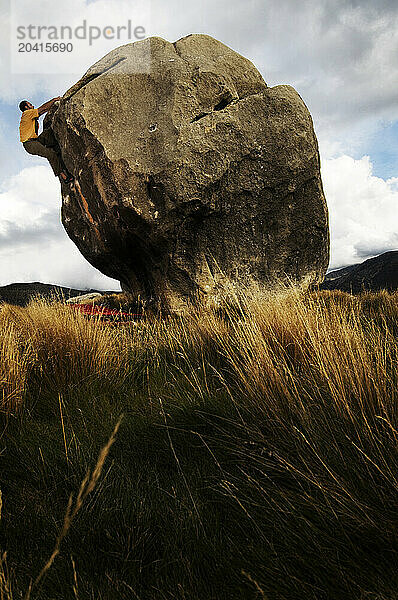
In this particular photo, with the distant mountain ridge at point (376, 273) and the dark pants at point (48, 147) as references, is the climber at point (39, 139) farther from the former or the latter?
the distant mountain ridge at point (376, 273)

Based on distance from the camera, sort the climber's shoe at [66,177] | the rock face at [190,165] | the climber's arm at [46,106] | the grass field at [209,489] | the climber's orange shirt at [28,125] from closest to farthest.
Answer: the grass field at [209,489]
the rock face at [190,165]
the climber's shoe at [66,177]
the climber's arm at [46,106]
the climber's orange shirt at [28,125]

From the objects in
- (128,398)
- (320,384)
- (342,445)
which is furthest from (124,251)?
(342,445)

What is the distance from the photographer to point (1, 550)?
47.9 inches

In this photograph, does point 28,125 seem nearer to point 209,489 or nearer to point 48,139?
point 48,139

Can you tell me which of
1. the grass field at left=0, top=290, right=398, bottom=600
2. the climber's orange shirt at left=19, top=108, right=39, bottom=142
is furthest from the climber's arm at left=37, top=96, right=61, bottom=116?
the grass field at left=0, top=290, right=398, bottom=600

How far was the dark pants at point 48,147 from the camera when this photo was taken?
6801 millimetres

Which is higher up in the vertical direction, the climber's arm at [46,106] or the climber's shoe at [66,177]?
the climber's arm at [46,106]

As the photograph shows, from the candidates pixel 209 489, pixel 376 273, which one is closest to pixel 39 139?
pixel 209 489

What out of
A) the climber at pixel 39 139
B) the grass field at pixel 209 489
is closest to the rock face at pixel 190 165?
the climber at pixel 39 139

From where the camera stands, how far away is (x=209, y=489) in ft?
4.90

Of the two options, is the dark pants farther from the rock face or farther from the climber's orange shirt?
the rock face

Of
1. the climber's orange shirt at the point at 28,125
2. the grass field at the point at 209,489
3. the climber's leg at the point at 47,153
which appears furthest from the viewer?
the climber's orange shirt at the point at 28,125

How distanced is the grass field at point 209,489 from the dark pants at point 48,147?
208 inches

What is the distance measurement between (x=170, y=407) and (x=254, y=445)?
2.16 ft
